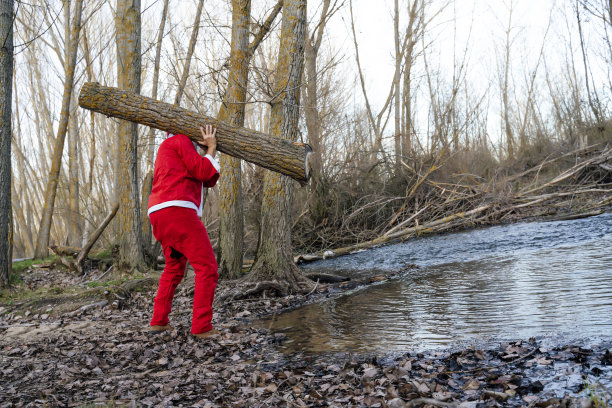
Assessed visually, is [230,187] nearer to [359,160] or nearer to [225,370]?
[225,370]

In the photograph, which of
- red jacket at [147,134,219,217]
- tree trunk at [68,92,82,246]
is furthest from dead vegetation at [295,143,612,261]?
tree trunk at [68,92,82,246]

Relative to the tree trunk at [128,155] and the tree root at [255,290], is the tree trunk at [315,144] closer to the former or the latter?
the tree trunk at [128,155]

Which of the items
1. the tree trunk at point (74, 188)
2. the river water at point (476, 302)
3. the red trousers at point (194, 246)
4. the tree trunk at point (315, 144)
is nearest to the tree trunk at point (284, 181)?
the river water at point (476, 302)

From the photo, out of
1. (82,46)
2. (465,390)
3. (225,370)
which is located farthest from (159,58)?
(465,390)

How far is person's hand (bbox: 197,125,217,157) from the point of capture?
16.3 ft

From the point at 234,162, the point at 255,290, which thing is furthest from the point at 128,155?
the point at 255,290

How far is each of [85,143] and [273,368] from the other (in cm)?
2471

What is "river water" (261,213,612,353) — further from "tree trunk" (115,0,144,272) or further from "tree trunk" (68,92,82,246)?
"tree trunk" (68,92,82,246)

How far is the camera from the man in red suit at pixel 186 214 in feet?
15.5

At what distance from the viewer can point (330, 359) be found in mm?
3873

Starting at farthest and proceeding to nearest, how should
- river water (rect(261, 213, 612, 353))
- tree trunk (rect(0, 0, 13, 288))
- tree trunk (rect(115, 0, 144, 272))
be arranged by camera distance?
tree trunk (rect(115, 0, 144, 272))
tree trunk (rect(0, 0, 13, 288))
river water (rect(261, 213, 612, 353))

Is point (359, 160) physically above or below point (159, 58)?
below

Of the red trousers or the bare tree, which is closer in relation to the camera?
the red trousers

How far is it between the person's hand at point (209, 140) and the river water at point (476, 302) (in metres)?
2.03
